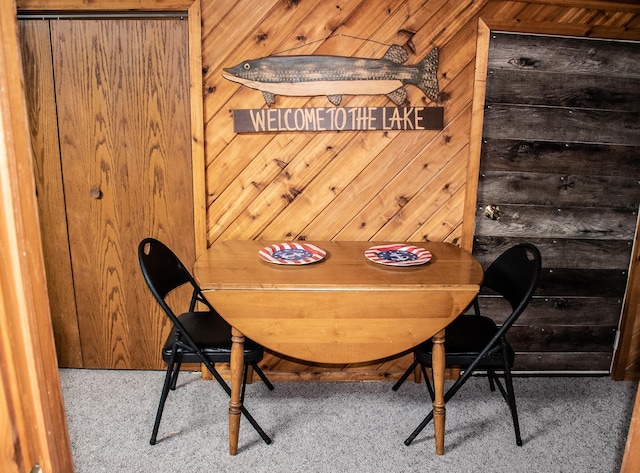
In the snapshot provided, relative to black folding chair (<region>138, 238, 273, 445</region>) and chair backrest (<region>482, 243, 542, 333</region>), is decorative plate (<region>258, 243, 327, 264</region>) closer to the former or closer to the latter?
black folding chair (<region>138, 238, 273, 445</region>)

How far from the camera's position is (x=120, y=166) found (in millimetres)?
2504

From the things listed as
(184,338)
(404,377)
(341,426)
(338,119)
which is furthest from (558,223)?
(184,338)

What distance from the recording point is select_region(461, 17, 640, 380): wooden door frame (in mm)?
2354

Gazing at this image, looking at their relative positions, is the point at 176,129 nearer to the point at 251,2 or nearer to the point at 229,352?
the point at 251,2

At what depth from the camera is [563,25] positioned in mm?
2367

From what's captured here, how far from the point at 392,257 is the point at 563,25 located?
1.40m

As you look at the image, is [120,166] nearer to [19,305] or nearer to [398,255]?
[398,255]

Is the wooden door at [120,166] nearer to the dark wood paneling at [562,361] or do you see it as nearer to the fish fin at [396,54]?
the fish fin at [396,54]

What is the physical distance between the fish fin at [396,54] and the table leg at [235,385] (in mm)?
1467

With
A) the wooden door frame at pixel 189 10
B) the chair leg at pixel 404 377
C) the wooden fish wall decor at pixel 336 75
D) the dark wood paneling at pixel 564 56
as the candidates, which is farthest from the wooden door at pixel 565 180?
the wooden door frame at pixel 189 10

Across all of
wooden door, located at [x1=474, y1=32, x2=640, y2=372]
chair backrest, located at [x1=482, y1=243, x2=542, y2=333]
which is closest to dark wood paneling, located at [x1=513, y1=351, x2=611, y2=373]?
wooden door, located at [x1=474, y1=32, x2=640, y2=372]

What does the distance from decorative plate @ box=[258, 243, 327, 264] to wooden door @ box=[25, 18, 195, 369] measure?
541 mm

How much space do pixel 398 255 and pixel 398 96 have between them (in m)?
0.78

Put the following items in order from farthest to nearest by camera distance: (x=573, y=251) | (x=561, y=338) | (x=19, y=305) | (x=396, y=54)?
(x=561, y=338) → (x=573, y=251) → (x=396, y=54) → (x=19, y=305)
